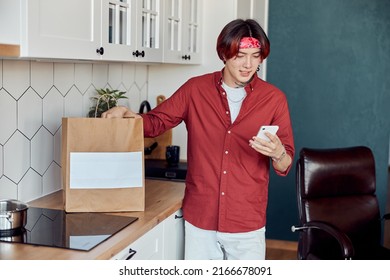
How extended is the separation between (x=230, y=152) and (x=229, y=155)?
1cm

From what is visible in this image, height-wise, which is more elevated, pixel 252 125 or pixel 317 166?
pixel 252 125

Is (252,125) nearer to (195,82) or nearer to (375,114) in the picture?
(195,82)

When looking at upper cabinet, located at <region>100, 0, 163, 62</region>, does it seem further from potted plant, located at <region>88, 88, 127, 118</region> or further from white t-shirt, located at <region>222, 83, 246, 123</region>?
white t-shirt, located at <region>222, 83, 246, 123</region>

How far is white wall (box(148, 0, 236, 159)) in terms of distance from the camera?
3.52 metres

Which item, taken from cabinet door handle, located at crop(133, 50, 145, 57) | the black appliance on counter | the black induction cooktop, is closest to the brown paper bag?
the black induction cooktop

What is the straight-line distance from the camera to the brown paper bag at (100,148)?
220 cm

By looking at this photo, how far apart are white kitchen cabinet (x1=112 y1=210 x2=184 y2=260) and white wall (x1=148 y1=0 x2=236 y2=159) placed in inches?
43.4

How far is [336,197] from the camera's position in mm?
3066

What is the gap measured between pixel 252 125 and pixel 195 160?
269 mm

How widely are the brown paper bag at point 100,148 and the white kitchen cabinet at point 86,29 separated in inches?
10.1

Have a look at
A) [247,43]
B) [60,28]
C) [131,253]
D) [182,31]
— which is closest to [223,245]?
[131,253]

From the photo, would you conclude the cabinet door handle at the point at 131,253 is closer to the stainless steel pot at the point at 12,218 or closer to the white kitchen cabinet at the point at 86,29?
the stainless steel pot at the point at 12,218

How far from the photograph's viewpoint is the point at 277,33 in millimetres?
4344

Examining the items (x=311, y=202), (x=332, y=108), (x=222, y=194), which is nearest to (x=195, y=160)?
(x=222, y=194)
